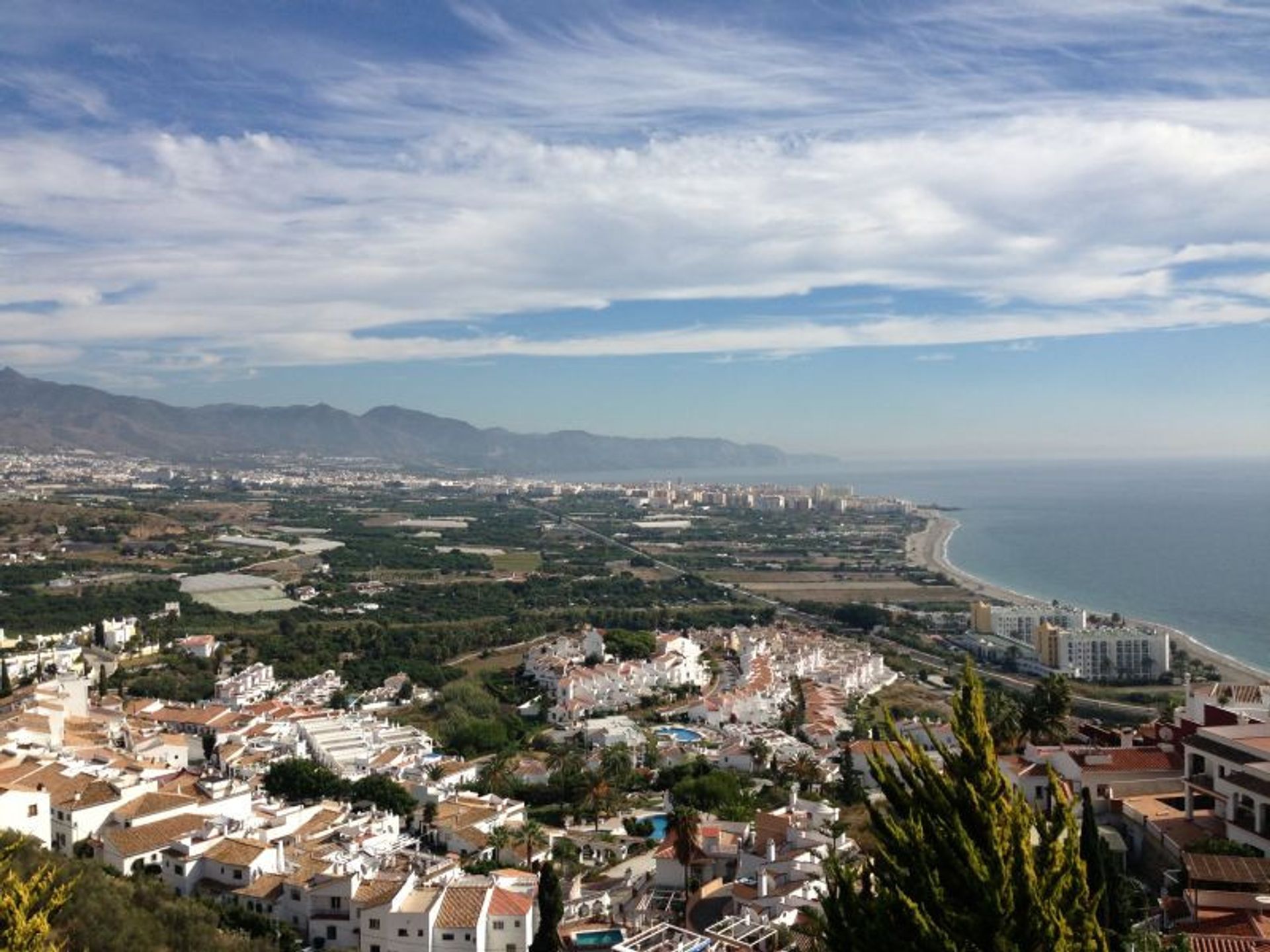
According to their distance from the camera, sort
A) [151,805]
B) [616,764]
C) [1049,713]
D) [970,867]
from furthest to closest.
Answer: [616,764]
[1049,713]
[151,805]
[970,867]

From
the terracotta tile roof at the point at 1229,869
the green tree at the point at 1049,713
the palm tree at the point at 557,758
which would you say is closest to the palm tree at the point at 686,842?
the terracotta tile roof at the point at 1229,869

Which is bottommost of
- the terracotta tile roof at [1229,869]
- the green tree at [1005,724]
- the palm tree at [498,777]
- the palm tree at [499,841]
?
the palm tree at [498,777]

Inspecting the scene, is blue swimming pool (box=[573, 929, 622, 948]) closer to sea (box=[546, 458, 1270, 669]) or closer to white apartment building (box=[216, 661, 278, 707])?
white apartment building (box=[216, 661, 278, 707])

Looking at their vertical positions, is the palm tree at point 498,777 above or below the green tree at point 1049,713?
below

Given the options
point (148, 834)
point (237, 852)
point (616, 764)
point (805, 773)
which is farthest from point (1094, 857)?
point (616, 764)

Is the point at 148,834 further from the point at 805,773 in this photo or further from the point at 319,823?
the point at 805,773

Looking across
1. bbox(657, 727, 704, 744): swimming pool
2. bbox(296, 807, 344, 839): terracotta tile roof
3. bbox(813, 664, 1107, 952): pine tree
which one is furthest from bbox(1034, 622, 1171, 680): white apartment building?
bbox(813, 664, 1107, 952): pine tree

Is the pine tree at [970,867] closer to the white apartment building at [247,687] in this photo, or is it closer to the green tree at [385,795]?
the green tree at [385,795]
